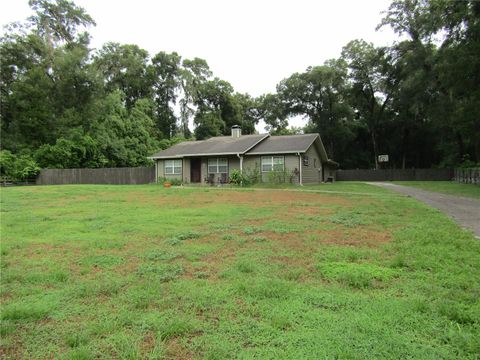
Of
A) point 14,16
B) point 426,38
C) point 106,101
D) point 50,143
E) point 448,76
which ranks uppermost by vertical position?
point 14,16

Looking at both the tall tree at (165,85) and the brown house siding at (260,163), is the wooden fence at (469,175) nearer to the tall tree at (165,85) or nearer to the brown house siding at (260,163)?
the brown house siding at (260,163)

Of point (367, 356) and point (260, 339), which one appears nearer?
point (367, 356)

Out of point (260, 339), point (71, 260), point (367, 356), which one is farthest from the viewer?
point (71, 260)

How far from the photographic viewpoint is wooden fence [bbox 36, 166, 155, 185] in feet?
99.3

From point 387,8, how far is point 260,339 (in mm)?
41707

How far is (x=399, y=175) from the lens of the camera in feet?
124

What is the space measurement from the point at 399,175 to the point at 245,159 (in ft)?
72.0

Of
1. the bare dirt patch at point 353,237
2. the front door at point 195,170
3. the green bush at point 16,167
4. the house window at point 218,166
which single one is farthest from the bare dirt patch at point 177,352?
the green bush at point 16,167

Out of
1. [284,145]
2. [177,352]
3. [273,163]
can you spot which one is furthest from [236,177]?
[177,352]

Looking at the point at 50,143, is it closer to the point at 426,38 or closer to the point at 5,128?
the point at 5,128

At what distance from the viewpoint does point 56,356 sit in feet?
8.43

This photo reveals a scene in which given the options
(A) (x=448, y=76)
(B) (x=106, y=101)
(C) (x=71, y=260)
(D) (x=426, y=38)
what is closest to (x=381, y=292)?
(C) (x=71, y=260)

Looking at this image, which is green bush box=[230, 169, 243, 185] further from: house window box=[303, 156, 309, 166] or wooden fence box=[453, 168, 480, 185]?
wooden fence box=[453, 168, 480, 185]

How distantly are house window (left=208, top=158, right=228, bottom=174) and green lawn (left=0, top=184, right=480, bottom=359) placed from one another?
61.5ft
